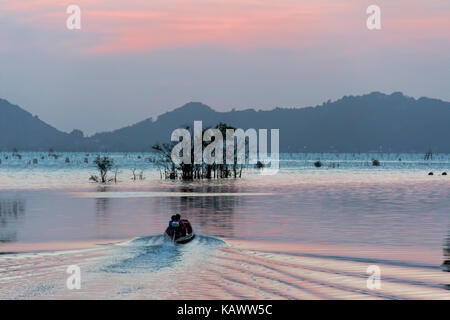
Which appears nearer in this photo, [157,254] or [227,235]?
[157,254]

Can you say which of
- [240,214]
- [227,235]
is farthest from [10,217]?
[227,235]

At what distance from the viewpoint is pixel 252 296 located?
15.6 m

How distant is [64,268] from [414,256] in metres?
10.9

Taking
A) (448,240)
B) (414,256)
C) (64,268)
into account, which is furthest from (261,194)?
(64,268)

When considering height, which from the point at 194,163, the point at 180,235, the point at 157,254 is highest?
the point at 194,163

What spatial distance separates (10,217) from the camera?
35281 millimetres

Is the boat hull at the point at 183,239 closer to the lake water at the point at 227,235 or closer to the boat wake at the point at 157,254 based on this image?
the boat wake at the point at 157,254

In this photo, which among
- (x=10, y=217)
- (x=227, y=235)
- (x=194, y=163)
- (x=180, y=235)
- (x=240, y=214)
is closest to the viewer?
(x=180, y=235)

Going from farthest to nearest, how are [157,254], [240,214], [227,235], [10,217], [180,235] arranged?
[240,214]
[10,217]
[227,235]
[180,235]
[157,254]

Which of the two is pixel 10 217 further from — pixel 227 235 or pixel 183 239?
pixel 183 239

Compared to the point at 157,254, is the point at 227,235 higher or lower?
lower

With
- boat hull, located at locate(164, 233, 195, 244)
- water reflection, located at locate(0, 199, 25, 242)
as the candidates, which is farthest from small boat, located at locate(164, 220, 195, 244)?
water reflection, located at locate(0, 199, 25, 242)

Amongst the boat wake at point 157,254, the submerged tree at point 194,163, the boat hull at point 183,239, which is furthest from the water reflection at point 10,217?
the submerged tree at point 194,163
